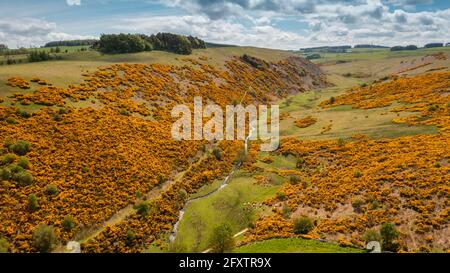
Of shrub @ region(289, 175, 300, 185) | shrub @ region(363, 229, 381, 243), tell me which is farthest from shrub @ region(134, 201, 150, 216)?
shrub @ region(363, 229, 381, 243)

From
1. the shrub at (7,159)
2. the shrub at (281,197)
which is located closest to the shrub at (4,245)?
the shrub at (7,159)

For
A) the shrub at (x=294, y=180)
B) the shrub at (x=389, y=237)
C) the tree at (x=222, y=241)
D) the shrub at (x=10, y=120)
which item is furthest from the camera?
the shrub at (x=294, y=180)

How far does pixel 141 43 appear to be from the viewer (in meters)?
153

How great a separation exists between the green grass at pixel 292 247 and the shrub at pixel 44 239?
916 inches

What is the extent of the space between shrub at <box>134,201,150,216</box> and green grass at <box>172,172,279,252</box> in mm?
6108

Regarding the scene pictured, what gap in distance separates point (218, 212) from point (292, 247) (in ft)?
59.2

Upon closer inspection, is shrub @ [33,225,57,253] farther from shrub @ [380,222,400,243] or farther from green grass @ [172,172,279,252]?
shrub @ [380,222,400,243]

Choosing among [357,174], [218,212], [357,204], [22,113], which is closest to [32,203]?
[22,113]

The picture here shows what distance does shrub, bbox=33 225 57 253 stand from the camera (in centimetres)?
4166

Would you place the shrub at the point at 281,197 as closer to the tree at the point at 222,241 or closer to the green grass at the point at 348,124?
the tree at the point at 222,241

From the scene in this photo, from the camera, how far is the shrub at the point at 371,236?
41.1 metres

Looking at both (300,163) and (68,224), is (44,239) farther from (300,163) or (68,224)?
(300,163)

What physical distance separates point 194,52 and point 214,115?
79.7 m
